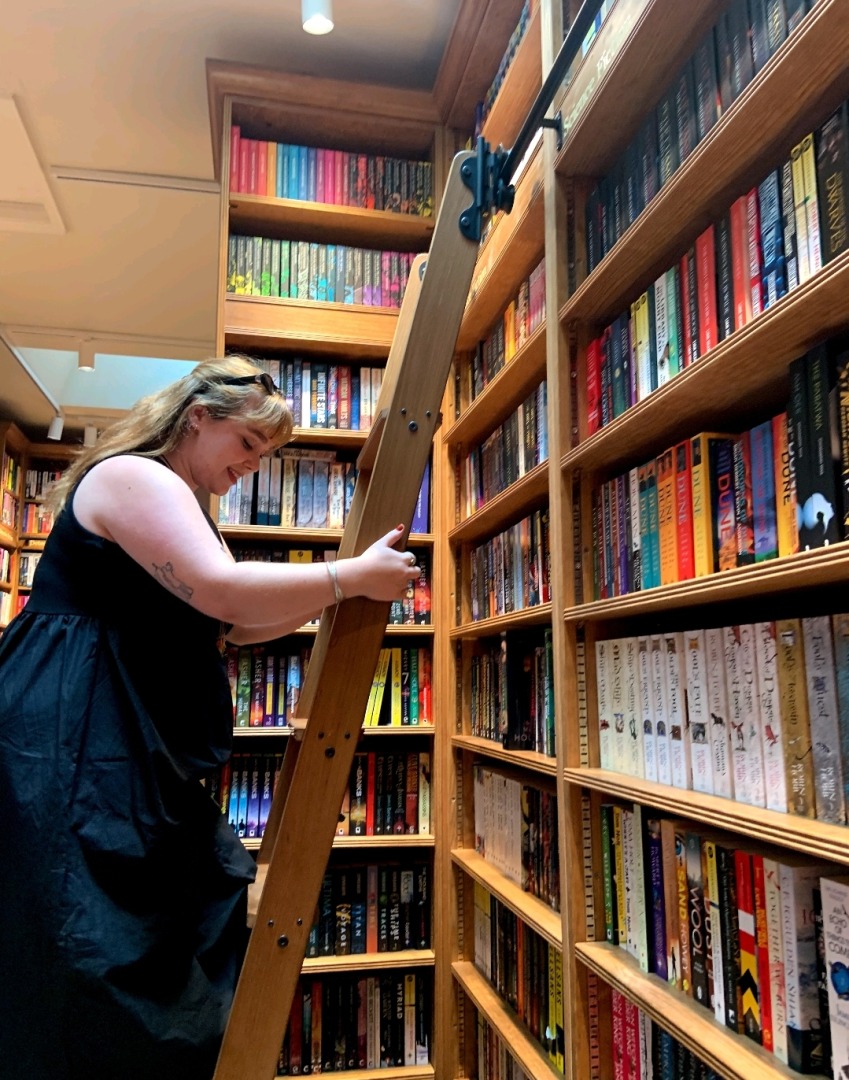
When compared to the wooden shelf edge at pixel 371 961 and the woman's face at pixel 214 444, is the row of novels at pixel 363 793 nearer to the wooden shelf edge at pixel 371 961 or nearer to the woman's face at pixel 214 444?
the wooden shelf edge at pixel 371 961

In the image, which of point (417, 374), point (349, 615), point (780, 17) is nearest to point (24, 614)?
point (349, 615)

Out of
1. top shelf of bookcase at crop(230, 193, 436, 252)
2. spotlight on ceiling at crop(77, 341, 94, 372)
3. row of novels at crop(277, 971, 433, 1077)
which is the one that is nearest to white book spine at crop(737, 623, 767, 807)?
row of novels at crop(277, 971, 433, 1077)

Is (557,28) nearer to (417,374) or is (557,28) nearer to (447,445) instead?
(417,374)

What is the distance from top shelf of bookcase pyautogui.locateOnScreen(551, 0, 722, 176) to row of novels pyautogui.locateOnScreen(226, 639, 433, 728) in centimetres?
129

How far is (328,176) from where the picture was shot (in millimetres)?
2221

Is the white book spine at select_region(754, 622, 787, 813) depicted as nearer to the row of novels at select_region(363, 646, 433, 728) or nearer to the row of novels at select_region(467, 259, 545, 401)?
the row of novels at select_region(467, 259, 545, 401)

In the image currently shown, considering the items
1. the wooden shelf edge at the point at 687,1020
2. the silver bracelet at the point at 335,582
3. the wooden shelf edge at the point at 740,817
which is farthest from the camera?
the silver bracelet at the point at 335,582

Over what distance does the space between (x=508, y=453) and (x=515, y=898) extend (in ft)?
3.08

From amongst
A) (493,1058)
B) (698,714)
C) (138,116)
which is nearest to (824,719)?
(698,714)

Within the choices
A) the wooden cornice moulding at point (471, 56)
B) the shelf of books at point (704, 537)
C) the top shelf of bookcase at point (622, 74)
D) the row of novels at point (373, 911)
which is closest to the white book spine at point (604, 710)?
the shelf of books at point (704, 537)

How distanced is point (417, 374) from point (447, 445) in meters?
1.22

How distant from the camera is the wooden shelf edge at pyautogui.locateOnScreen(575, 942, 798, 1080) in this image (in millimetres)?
833

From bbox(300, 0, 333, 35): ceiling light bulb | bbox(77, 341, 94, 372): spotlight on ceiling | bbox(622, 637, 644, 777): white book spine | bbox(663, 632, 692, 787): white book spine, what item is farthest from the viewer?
bbox(77, 341, 94, 372): spotlight on ceiling

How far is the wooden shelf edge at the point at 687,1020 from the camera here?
83cm
